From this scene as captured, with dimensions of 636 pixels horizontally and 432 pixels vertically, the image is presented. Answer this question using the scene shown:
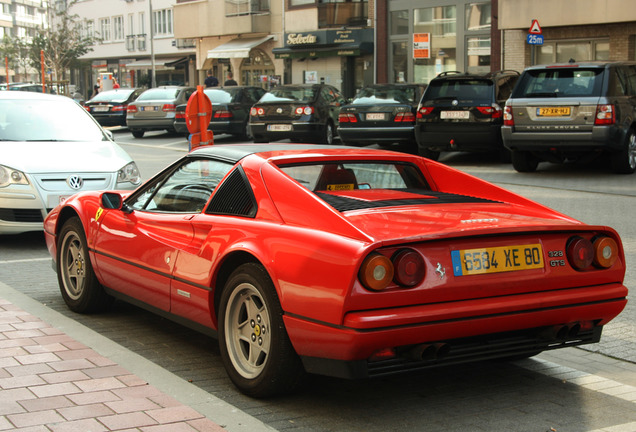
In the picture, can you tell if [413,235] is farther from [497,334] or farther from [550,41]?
[550,41]

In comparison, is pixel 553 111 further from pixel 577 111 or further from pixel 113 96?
pixel 113 96

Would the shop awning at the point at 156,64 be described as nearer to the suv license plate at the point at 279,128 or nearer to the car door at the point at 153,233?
the suv license plate at the point at 279,128

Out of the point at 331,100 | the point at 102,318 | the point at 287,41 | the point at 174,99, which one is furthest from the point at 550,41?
the point at 102,318

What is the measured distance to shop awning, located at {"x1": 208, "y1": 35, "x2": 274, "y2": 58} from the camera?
41766mm

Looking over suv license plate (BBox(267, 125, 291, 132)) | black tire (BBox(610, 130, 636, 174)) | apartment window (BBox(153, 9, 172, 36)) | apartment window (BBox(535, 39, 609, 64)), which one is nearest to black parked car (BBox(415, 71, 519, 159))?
black tire (BBox(610, 130, 636, 174))

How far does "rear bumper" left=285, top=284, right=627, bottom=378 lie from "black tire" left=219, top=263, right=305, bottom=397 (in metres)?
0.13

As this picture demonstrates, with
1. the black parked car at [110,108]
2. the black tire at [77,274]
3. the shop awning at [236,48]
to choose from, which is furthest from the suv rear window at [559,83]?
the shop awning at [236,48]

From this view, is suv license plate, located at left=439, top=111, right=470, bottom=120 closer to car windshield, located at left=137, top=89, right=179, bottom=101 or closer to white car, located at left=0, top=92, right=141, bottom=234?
white car, located at left=0, top=92, right=141, bottom=234

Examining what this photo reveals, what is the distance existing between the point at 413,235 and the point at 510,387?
1.23m

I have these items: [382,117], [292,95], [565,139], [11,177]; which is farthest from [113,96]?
[11,177]

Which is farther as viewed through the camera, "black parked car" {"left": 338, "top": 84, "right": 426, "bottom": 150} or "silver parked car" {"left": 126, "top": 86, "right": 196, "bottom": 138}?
"silver parked car" {"left": 126, "top": 86, "right": 196, "bottom": 138}

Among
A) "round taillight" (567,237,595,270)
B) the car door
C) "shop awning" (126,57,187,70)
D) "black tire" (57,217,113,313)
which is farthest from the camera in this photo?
"shop awning" (126,57,187,70)

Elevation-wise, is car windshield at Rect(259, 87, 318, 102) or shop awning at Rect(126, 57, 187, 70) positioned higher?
shop awning at Rect(126, 57, 187, 70)

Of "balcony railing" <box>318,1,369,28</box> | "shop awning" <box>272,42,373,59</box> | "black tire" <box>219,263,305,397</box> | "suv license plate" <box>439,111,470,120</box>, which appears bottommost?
"black tire" <box>219,263,305,397</box>
